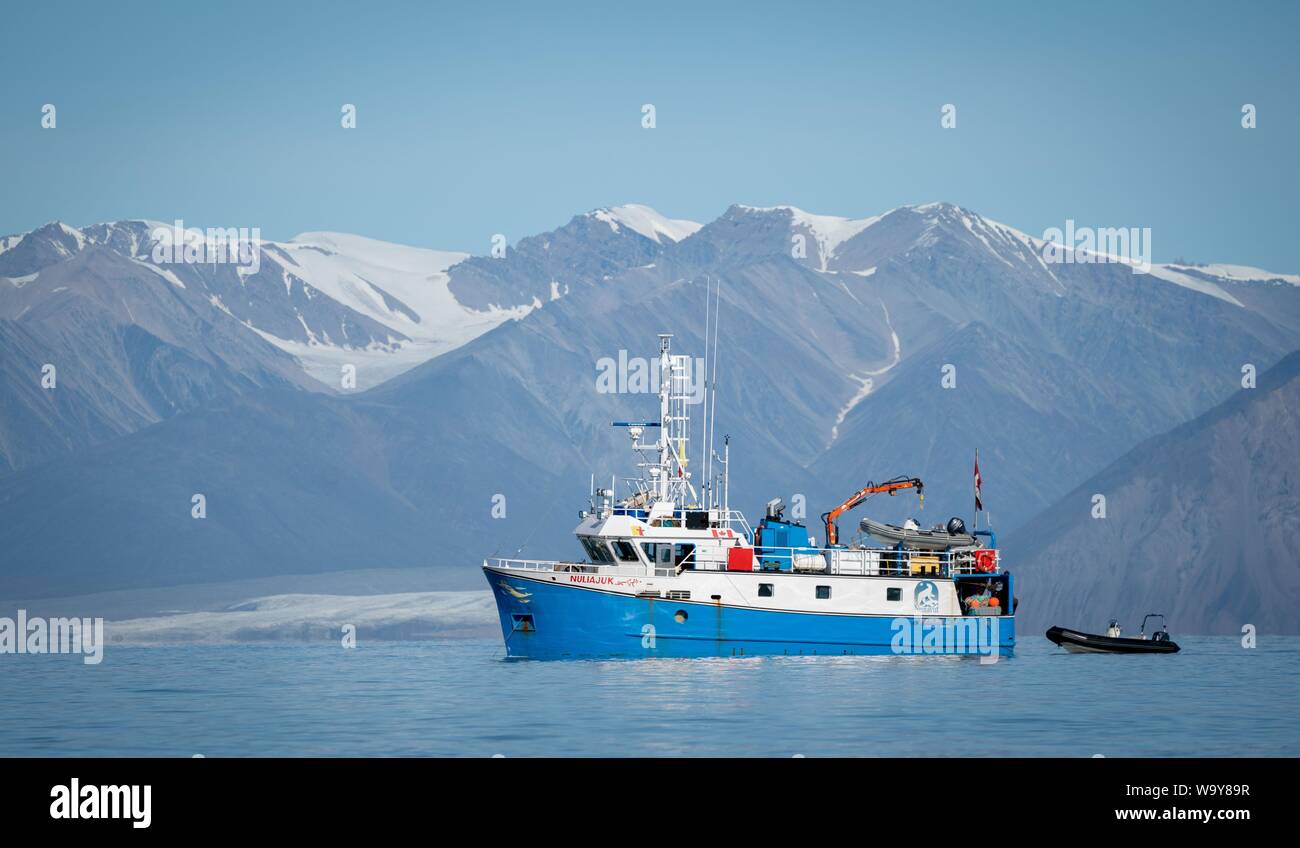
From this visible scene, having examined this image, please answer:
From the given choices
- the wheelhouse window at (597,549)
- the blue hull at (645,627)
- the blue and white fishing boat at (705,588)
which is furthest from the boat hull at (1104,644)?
the wheelhouse window at (597,549)

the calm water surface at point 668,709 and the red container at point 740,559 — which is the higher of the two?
the red container at point 740,559

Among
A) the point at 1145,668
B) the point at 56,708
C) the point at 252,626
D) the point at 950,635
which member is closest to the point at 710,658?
the point at 950,635

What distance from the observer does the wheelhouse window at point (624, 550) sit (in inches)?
2911

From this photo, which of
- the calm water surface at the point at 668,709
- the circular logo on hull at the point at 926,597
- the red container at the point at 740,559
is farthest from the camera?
the circular logo on hull at the point at 926,597

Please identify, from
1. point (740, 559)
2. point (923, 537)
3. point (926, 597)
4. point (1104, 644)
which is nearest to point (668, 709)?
point (740, 559)

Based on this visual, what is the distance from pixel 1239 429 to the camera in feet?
655

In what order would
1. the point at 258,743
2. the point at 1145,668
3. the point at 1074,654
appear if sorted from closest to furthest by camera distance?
1. the point at 258,743
2. the point at 1145,668
3. the point at 1074,654

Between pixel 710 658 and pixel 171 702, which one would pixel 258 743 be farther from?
pixel 710 658

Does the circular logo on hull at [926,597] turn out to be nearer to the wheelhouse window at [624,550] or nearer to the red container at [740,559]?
the red container at [740,559]

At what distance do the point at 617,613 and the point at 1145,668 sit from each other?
85.3 ft

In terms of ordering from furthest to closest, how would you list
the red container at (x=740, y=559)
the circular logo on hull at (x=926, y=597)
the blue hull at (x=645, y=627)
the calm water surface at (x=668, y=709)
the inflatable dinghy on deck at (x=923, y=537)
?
the inflatable dinghy on deck at (x=923, y=537), the circular logo on hull at (x=926, y=597), the red container at (x=740, y=559), the blue hull at (x=645, y=627), the calm water surface at (x=668, y=709)

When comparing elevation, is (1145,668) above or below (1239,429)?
below

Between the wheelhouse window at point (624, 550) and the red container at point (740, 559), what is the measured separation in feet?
13.8
